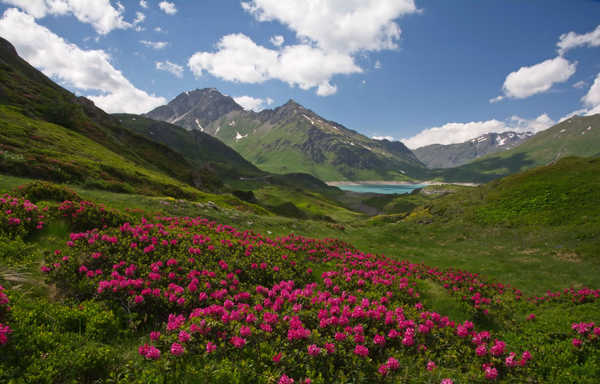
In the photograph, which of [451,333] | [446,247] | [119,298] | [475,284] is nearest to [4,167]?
[119,298]

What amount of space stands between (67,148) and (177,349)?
58.5 meters

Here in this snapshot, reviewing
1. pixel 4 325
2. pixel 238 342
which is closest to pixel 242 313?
pixel 238 342

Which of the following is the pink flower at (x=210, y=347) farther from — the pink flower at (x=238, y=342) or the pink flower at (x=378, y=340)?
the pink flower at (x=378, y=340)

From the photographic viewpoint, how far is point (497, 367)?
670 cm

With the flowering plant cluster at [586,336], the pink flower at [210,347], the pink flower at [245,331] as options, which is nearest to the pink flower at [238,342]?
the pink flower at [245,331]

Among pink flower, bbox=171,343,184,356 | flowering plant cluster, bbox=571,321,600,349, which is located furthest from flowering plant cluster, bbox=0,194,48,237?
flowering plant cluster, bbox=571,321,600,349

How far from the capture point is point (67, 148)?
155ft

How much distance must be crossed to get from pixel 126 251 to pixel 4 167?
30900 mm

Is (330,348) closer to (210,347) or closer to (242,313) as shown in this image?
(242,313)

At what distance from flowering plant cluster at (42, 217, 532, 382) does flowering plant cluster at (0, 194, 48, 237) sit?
1.93 m

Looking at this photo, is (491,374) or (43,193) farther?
(43,193)

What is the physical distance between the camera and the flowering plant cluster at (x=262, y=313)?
5.76m

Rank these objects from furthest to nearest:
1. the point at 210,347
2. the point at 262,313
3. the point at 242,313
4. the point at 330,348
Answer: the point at 262,313 → the point at 242,313 → the point at 330,348 → the point at 210,347

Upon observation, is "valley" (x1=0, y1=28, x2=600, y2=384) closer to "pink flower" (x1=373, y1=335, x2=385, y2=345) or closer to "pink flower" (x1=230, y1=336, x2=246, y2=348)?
"pink flower" (x1=230, y1=336, x2=246, y2=348)
